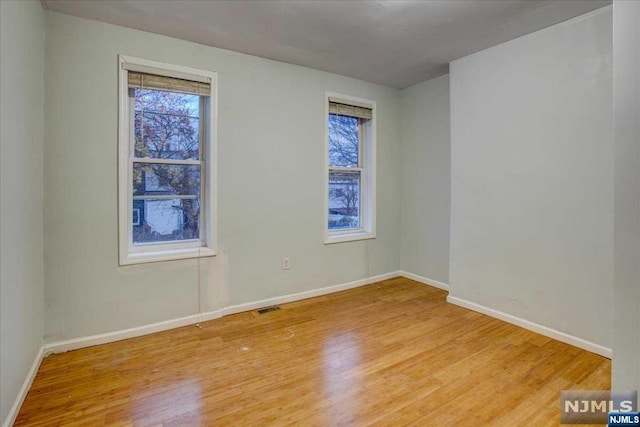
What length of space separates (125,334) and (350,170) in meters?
2.95

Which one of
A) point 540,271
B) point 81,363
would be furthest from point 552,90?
point 81,363

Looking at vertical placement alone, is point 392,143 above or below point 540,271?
above

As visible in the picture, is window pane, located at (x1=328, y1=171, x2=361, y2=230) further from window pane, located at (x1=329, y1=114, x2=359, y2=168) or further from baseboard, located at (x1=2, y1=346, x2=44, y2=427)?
baseboard, located at (x1=2, y1=346, x2=44, y2=427)

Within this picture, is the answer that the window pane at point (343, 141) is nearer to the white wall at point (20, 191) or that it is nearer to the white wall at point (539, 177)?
the white wall at point (539, 177)

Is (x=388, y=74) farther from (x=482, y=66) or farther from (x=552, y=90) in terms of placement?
(x=552, y=90)

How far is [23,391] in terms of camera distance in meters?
1.92

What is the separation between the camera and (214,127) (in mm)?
3057

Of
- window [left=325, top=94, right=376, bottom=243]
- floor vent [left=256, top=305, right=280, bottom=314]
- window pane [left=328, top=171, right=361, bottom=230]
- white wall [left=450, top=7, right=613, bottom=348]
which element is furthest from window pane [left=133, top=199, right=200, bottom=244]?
white wall [left=450, top=7, right=613, bottom=348]

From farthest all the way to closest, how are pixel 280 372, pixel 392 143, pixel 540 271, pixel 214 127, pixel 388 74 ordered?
pixel 392 143, pixel 388 74, pixel 214 127, pixel 540 271, pixel 280 372

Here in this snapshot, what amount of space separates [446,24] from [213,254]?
112 inches

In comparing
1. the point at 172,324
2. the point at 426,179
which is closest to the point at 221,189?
the point at 172,324

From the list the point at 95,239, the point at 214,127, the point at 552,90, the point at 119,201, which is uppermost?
the point at 552,90

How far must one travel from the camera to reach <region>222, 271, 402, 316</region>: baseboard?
10.7ft

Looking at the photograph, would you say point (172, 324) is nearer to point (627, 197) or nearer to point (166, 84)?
point (166, 84)
